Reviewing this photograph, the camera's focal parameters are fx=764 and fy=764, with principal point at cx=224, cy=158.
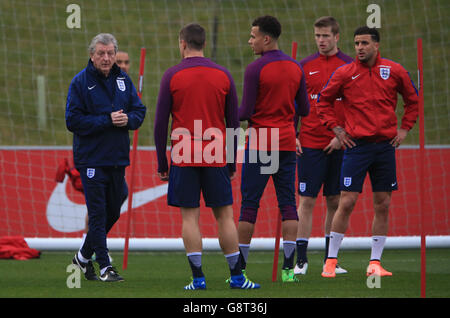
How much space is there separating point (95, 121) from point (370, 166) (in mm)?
2354

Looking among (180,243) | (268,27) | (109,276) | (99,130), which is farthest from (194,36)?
(180,243)

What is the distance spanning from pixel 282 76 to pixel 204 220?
159 inches

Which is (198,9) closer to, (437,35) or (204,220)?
(437,35)

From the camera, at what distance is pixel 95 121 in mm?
6070

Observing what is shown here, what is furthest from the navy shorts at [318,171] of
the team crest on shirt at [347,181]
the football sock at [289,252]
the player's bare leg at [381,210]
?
the football sock at [289,252]

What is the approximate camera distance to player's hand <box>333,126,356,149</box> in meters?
6.52

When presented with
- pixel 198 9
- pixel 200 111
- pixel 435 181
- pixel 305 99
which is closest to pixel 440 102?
pixel 198 9

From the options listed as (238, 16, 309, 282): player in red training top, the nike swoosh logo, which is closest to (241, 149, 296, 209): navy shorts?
(238, 16, 309, 282): player in red training top

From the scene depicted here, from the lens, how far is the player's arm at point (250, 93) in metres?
5.88

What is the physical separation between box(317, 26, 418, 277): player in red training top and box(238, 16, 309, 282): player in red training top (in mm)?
631

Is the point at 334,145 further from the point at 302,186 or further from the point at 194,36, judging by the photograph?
the point at 194,36

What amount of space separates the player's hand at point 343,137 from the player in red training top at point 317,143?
36 centimetres

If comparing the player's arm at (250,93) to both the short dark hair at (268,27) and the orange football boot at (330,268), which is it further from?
the orange football boot at (330,268)

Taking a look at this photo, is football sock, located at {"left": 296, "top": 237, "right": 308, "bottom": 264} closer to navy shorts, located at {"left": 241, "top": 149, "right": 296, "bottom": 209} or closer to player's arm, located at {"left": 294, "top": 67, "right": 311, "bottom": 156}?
navy shorts, located at {"left": 241, "top": 149, "right": 296, "bottom": 209}
